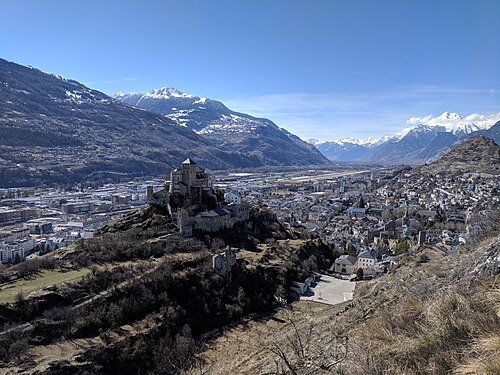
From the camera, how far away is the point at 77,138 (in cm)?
12581

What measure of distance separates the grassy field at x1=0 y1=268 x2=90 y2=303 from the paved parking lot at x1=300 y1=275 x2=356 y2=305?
13.6 metres

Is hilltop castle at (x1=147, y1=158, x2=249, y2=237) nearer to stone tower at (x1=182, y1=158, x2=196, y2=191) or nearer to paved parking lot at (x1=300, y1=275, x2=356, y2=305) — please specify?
stone tower at (x1=182, y1=158, x2=196, y2=191)

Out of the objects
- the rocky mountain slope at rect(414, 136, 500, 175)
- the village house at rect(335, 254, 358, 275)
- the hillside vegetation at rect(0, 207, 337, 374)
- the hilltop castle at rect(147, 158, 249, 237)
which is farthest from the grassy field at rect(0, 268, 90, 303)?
the rocky mountain slope at rect(414, 136, 500, 175)

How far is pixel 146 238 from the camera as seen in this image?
28.5m

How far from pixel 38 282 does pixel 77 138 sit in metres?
115

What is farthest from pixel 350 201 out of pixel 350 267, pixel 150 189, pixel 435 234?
pixel 150 189

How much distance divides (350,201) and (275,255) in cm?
4332

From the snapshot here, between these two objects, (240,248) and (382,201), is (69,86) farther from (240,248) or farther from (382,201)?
(240,248)

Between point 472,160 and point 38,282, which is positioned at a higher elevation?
point 472,160

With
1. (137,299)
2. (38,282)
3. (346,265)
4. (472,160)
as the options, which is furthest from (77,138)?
(137,299)

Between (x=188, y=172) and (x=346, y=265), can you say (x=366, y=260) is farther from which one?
(x=188, y=172)

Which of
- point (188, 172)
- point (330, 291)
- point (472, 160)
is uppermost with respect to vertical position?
point (472, 160)

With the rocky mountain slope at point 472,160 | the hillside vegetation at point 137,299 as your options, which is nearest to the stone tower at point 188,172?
the hillside vegetation at point 137,299

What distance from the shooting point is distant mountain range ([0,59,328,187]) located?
326 feet
